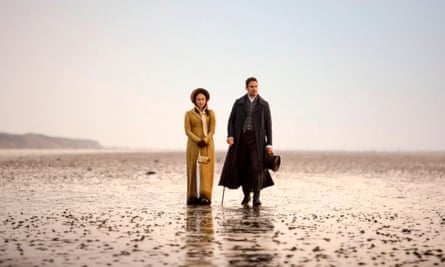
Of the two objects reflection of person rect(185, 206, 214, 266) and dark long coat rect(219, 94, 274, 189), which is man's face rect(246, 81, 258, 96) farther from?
reflection of person rect(185, 206, 214, 266)

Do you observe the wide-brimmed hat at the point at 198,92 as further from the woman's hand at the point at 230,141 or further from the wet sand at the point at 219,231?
the wet sand at the point at 219,231

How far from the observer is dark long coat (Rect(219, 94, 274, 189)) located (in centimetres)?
1211

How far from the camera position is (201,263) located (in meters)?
6.06

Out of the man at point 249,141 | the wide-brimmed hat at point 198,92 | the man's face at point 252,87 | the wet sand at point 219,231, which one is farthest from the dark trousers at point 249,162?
the wide-brimmed hat at point 198,92

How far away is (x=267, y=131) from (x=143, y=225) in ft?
12.9

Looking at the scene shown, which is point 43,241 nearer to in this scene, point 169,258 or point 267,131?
point 169,258

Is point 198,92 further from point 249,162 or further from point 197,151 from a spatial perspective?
point 249,162

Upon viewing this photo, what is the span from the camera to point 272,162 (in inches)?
475

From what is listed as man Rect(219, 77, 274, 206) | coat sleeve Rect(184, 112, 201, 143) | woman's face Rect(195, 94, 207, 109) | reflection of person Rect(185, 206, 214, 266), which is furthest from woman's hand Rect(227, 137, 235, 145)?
reflection of person Rect(185, 206, 214, 266)

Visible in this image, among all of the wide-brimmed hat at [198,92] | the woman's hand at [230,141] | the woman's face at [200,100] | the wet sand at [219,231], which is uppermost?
the wide-brimmed hat at [198,92]

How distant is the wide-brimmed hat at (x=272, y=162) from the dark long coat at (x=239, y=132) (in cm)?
9

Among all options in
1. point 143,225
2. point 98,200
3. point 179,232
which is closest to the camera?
point 179,232

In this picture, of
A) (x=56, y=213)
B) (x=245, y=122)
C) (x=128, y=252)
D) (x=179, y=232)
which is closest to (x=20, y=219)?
(x=56, y=213)

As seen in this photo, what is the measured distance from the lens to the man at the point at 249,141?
12.1m
